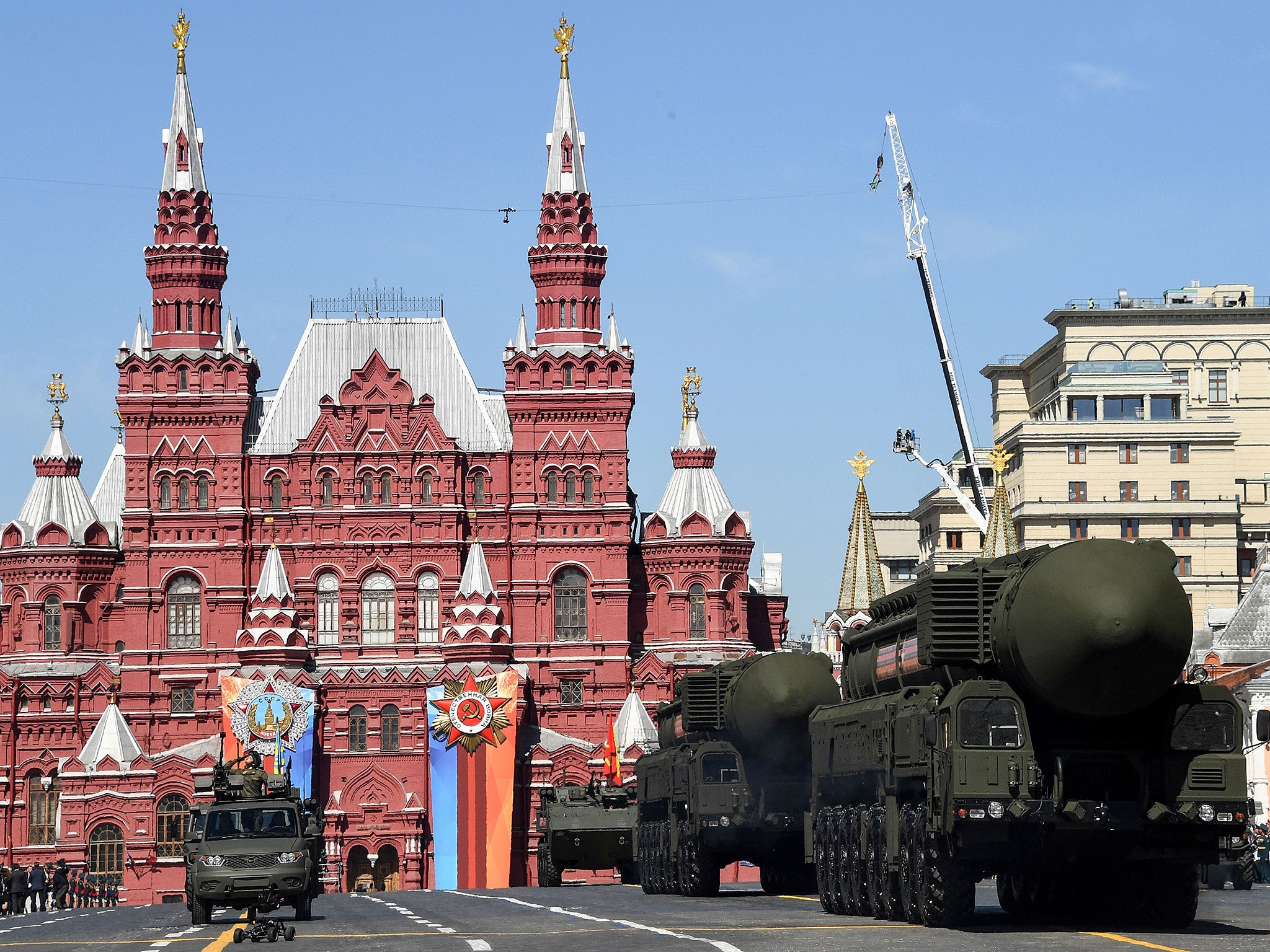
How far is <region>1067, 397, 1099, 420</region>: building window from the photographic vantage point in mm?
127312

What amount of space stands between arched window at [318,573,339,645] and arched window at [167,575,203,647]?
505 cm

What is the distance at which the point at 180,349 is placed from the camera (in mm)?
97375

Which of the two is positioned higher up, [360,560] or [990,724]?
[360,560]

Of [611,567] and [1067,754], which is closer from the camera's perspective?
[1067,754]

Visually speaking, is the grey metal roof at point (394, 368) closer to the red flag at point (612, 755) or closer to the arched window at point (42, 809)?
the red flag at point (612, 755)

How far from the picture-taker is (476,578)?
308ft

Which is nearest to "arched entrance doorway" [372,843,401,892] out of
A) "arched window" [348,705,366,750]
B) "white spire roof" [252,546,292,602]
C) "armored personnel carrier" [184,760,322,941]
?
"arched window" [348,705,366,750]

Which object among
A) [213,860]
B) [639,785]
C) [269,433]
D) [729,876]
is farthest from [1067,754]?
[269,433]

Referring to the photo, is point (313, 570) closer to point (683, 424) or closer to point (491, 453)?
point (491, 453)

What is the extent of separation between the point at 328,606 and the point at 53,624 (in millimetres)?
12599

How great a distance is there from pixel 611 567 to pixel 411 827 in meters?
14.1

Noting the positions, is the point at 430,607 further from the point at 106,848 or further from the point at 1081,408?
the point at 1081,408

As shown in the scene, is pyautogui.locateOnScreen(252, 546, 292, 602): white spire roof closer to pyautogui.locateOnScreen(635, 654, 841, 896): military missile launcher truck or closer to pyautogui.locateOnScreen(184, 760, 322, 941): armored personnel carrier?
pyautogui.locateOnScreen(635, 654, 841, 896): military missile launcher truck

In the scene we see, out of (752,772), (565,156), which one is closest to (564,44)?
(565,156)
